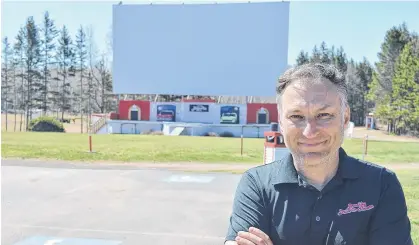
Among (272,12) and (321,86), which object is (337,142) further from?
(272,12)

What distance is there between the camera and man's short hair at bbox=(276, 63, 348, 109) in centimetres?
188

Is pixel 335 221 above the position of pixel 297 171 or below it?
below

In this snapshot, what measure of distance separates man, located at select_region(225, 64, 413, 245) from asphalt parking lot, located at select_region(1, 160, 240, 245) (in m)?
4.14

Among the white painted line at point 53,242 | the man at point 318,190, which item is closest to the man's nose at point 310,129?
the man at point 318,190

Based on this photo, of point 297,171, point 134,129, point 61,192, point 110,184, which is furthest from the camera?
point 134,129

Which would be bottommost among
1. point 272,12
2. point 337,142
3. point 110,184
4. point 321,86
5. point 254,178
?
point 110,184

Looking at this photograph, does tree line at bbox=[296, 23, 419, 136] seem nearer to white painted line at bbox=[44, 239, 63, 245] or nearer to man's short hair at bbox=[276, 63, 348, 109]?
white painted line at bbox=[44, 239, 63, 245]

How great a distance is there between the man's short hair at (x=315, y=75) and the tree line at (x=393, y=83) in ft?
106

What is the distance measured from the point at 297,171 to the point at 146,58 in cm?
4087

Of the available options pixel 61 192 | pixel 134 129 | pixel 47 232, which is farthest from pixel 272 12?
pixel 47 232

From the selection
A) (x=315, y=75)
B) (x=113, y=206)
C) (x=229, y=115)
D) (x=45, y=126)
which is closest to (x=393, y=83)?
(x=229, y=115)

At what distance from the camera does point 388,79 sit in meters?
52.1

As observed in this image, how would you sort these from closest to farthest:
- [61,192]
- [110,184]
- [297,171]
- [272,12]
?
[297,171], [61,192], [110,184], [272,12]

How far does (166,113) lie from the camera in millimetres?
36250
